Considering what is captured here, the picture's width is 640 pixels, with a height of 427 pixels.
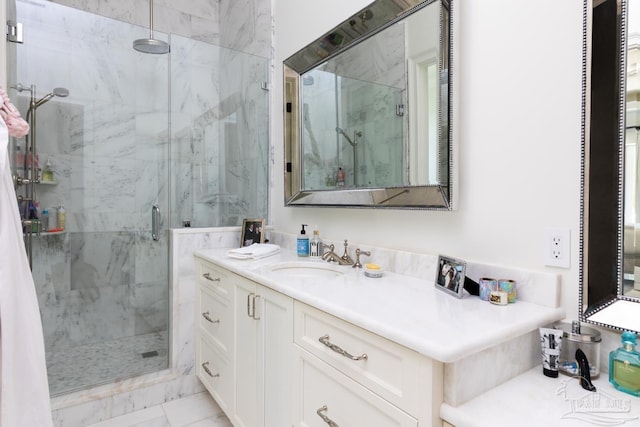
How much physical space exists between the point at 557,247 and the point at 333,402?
2.58 ft

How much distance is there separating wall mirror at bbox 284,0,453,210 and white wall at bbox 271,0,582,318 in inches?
3.1

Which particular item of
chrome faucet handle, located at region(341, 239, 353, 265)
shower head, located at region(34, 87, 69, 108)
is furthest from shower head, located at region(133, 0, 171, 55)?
chrome faucet handle, located at region(341, 239, 353, 265)

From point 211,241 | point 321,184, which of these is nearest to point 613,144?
point 321,184

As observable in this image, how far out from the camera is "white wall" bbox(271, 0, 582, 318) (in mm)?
1012

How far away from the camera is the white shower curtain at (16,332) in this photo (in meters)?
0.99

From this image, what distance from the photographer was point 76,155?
2.16 meters

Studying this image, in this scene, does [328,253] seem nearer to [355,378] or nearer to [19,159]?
[355,378]

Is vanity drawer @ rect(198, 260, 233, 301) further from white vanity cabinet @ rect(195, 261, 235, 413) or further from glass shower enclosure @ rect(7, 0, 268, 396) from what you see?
glass shower enclosure @ rect(7, 0, 268, 396)

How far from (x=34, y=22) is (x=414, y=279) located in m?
2.52

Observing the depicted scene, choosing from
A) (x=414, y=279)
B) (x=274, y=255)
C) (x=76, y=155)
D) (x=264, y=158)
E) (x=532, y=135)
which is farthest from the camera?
(x=264, y=158)

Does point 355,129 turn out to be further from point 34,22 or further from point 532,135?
point 34,22

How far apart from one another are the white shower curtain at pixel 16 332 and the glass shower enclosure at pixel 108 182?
1093 millimetres

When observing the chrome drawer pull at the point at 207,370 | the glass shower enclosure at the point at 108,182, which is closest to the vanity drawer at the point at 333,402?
the chrome drawer pull at the point at 207,370

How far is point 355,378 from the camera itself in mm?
948
